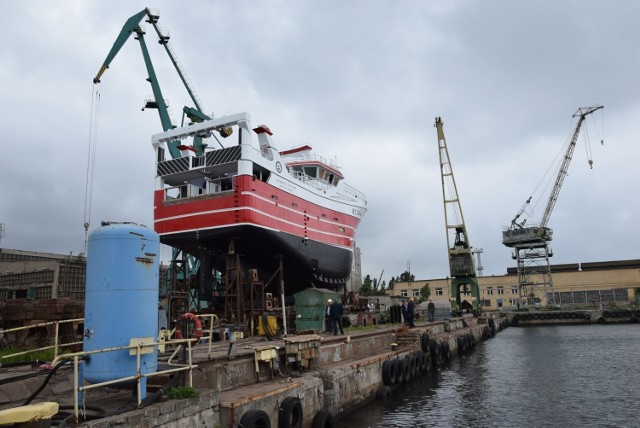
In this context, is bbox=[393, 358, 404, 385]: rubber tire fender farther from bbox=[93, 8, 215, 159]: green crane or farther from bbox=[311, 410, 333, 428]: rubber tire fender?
bbox=[93, 8, 215, 159]: green crane

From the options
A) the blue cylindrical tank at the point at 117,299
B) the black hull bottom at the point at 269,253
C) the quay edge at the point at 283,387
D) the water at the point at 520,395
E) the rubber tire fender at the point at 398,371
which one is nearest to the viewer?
the blue cylindrical tank at the point at 117,299

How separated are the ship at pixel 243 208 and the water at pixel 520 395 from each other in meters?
10.5

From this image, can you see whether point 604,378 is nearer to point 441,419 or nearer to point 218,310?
point 441,419

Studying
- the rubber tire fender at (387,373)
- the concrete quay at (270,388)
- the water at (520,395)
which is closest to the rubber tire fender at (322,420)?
the concrete quay at (270,388)

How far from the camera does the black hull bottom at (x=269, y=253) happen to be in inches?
968

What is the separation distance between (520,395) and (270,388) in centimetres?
1032

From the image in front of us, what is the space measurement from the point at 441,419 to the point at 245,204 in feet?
46.3

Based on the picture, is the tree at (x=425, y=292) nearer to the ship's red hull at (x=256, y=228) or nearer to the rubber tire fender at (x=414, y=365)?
the ship's red hull at (x=256, y=228)

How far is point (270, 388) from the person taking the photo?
32.8 feet

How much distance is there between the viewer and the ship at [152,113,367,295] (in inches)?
942

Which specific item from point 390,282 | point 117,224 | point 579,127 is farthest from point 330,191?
point 390,282

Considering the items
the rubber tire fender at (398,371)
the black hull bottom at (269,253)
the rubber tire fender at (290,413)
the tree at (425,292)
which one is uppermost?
the black hull bottom at (269,253)

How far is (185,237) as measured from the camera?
25.4 metres

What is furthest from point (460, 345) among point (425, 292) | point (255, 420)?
point (425, 292)
